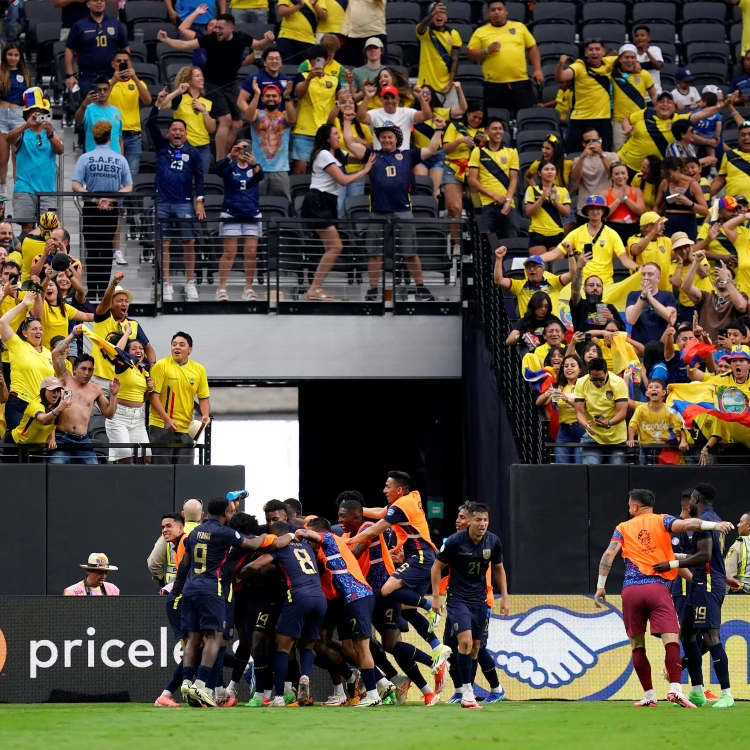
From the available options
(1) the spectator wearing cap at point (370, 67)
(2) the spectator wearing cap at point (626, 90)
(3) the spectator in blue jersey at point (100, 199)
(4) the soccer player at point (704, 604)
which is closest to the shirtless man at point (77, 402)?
(3) the spectator in blue jersey at point (100, 199)

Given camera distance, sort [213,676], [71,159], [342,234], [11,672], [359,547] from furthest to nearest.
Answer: [71,159] → [342,234] → [11,672] → [359,547] → [213,676]

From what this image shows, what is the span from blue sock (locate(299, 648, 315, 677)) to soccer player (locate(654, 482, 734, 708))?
3209 mm

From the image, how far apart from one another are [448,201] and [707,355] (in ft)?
14.7

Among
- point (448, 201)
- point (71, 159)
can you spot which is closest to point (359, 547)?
point (448, 201)

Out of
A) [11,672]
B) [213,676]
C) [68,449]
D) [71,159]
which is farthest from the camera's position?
[71,159]

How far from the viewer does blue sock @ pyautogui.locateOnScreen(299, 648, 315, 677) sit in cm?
1427

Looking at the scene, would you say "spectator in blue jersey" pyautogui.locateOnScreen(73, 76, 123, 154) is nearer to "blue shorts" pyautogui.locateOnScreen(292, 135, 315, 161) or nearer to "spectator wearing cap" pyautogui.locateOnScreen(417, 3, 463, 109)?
"blue shorts" pyautogui.locateOnScreen(292, 135, 315, 161)

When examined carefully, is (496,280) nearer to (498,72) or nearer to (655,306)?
(655,306)

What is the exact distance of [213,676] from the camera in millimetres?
14102

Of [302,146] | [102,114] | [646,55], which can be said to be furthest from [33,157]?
[646,55]

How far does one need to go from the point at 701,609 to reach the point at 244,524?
4002 mm

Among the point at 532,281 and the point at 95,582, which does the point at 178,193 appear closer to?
the point at 532,281

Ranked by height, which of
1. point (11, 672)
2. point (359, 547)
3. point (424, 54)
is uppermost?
point (424, 54)

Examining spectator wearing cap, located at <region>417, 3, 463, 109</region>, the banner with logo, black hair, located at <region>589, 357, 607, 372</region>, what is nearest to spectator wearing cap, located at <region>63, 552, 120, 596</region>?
the banner with logo
